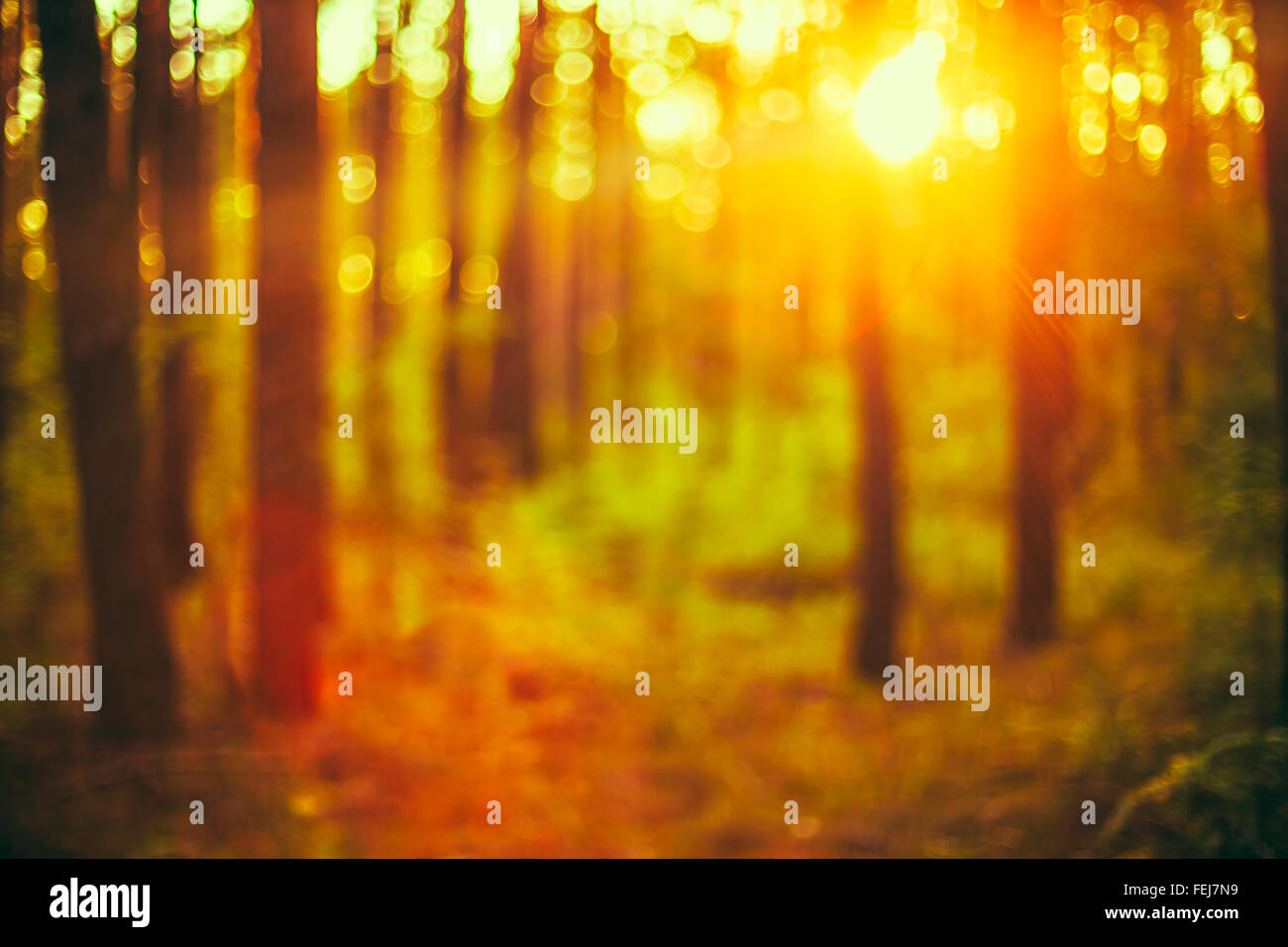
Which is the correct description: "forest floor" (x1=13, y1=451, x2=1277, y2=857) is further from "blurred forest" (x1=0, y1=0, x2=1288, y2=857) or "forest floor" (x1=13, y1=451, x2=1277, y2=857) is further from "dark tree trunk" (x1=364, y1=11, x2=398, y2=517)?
"dark tree trunk" (x1=364, y1=11, x2=398, y2=517)

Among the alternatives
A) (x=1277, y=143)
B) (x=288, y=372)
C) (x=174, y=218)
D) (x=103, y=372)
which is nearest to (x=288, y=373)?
(x=288, y=372)

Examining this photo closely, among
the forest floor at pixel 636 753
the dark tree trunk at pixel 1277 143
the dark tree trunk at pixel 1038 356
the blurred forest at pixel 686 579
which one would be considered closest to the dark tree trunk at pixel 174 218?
the blurred forest at pixel 686 579

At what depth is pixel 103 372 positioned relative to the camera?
5578mm

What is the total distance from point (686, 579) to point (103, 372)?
893 centimetres

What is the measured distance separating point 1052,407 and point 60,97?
29.1 feet

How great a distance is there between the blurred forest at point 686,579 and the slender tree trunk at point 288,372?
0.03 meters

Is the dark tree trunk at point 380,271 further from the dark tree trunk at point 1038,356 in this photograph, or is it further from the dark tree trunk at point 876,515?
the dark tree trunk at point 1038,356

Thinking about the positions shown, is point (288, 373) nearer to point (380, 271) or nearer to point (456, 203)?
point (380, 271)

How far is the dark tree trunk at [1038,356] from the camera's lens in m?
7.51

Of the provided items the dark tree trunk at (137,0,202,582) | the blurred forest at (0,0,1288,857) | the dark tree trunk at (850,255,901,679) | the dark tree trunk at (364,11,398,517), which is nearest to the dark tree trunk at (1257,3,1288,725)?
the blurred forest at (0,0,1288,857)

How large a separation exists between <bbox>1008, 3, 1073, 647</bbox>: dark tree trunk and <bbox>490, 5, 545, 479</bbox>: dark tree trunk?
21.6 ft
